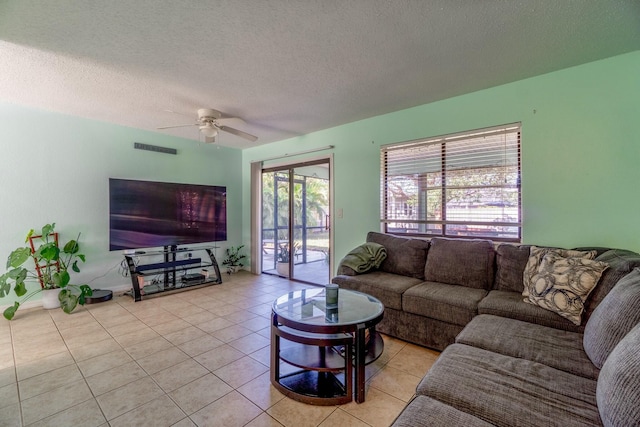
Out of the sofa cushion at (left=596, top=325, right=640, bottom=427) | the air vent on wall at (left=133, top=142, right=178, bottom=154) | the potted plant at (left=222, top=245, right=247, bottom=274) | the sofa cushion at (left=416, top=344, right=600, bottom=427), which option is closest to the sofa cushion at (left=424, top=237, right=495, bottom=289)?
the sofa cushion at (left=416, top=344, right=600, bottom=427)

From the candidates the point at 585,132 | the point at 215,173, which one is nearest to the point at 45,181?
the point at 215,173

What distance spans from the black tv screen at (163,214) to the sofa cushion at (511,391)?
4.20m

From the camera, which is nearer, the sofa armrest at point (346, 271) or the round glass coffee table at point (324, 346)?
the round glass coffee table at point (324, 346)

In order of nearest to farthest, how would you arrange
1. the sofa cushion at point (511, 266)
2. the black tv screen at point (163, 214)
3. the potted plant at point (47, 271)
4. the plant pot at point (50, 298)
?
1. the sofa cushion at point (511, 266)
2. the potted plant at point (47, 271)
3. the plant pot at point (50, 298)
4. the black tv screen at point (163, 214)

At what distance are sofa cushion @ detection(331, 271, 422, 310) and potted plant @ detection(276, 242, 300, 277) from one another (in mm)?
1986

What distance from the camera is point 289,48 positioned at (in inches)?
83.1

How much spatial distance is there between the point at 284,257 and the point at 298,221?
74 cm

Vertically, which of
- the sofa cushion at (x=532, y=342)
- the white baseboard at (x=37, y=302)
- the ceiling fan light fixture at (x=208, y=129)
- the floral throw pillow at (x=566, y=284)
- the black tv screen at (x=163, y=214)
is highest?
the ceiling fan light fixture at (x=208, y=129)

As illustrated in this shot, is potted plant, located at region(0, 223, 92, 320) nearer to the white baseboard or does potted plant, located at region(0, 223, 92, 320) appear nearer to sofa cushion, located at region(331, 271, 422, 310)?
the white baseboard

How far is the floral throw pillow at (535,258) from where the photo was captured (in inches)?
83.4

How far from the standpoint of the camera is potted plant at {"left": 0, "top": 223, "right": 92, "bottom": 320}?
10.1ft

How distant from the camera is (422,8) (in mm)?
1699

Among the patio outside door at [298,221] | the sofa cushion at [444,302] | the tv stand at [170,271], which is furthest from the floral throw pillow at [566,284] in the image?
the tv stand at [170,271]

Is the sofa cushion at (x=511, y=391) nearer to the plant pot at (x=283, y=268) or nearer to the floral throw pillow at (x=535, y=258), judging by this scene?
the floral throw pillow at (x=535, y=258)
